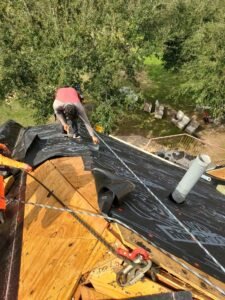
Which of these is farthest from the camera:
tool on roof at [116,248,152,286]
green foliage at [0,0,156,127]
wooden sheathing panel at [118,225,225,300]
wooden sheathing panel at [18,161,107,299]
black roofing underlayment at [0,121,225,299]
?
green foliage at [0,0,156,127]

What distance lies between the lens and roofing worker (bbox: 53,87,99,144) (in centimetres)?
689

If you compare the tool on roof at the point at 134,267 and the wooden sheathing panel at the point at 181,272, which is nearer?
the tool on roof at the point at 134,267

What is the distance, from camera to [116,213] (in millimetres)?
4402

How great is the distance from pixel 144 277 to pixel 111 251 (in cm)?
38

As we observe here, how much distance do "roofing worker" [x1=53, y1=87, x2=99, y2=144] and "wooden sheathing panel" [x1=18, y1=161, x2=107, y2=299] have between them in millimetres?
1996

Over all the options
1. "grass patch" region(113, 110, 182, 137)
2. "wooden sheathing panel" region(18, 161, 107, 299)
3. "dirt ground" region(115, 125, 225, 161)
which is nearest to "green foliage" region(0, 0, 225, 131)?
"dirt ground" region(115, 125, 225, 161)

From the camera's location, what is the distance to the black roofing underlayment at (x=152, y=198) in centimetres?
446

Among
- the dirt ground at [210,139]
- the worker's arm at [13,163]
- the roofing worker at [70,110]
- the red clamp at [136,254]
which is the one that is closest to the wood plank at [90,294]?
the red clamp at [136,254]

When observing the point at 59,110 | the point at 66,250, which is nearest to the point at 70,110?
the point at 59,110

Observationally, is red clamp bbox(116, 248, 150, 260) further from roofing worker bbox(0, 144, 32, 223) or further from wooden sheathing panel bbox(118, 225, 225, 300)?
roofing worker bbox(0, 144, 32, 223)

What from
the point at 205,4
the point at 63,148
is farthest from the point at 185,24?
the point at 63,148

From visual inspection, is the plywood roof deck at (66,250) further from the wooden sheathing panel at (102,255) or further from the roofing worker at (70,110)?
the roofing worker at (70,110)

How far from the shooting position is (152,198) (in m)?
5.70

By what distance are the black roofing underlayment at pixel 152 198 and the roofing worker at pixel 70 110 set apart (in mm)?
223
